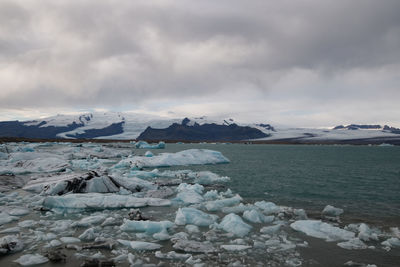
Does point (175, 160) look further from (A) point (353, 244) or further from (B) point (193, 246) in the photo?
(A) point (353, 244)

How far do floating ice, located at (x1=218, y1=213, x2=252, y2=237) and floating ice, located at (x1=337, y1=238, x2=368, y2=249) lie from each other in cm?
230

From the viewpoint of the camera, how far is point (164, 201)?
10820 mm

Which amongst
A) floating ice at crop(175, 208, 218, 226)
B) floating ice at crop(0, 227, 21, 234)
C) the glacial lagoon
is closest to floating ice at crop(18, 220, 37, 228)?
the glacial lagoon

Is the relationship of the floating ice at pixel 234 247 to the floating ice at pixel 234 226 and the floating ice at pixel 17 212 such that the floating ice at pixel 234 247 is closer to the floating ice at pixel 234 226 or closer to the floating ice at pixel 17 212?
the floating ice at pixel 234 226

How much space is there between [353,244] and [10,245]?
25.8 feet

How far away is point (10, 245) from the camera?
605 cm

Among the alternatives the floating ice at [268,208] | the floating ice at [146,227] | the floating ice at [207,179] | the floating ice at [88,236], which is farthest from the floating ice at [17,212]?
the floating ice at [207,179]

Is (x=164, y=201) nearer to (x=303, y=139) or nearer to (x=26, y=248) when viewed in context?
(x=26, y=248)

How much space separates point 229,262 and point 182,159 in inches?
912

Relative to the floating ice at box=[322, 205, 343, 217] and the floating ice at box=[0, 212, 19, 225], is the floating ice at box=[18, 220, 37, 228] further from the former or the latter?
the floating ice at box=[322, 205, 343, 217]

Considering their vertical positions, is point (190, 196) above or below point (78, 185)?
below

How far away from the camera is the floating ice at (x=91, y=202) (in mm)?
9906

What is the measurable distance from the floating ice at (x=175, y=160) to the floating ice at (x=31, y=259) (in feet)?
60.2

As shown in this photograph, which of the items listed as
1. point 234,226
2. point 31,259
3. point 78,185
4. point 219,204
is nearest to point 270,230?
point 234,226
